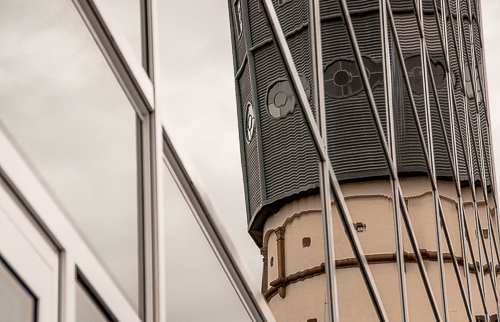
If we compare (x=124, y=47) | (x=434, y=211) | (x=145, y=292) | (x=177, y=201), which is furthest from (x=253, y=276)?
(x=434, y=211)

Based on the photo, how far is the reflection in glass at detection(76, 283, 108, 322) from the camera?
289 centimetres

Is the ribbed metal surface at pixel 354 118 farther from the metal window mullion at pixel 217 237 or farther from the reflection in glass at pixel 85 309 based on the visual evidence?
the reflection in glass at pixel 85 309

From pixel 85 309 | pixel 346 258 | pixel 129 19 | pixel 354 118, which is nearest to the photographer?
pixel 85 309

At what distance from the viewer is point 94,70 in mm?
3406

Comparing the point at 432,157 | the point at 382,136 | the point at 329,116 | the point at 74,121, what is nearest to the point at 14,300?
the point at 74,121

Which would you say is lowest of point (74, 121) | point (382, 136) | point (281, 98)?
point (74, 121)

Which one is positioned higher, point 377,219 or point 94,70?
point 377,219

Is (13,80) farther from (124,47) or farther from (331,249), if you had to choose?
(331,249)

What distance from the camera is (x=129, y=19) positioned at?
3.87 metres

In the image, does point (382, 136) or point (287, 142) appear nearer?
point (287, 142)

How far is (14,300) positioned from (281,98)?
4519mm

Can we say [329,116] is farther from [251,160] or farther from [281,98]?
[251,160]

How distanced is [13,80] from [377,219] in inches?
260

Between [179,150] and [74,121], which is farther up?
[179,150]
